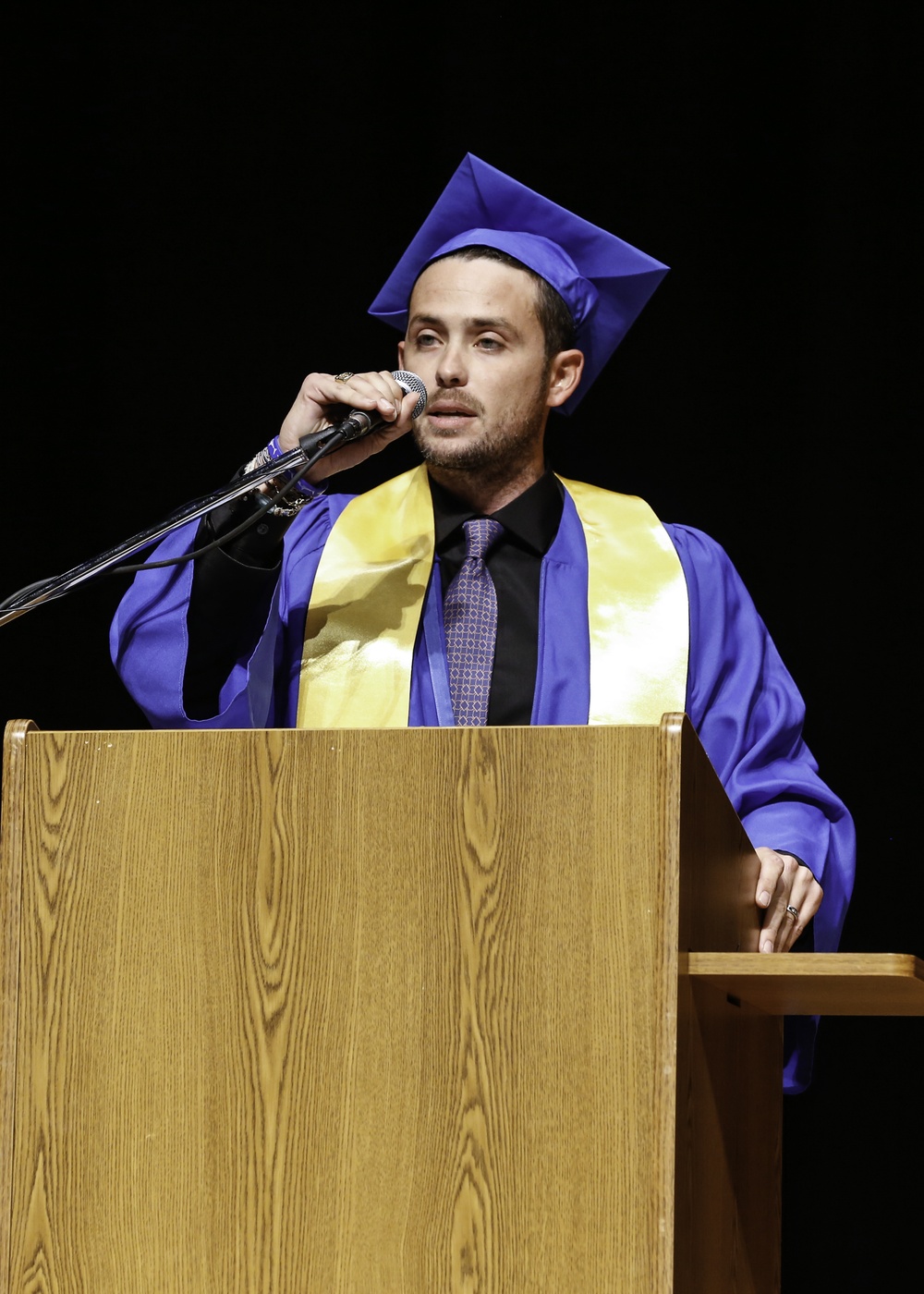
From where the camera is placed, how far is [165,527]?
5.06 feet

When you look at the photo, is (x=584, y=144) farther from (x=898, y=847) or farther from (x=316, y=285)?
(x=898, y=847)

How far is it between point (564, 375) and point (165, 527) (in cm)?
109

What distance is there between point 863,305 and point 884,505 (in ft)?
1.10

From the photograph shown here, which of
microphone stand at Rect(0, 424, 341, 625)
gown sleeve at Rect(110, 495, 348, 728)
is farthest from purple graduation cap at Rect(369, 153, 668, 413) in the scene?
microphone stand at Rect(0, 424, 341, 625)

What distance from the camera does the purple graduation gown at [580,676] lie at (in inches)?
81.2

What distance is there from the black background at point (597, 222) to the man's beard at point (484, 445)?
41cm

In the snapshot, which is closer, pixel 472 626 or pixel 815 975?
pixel 815 975

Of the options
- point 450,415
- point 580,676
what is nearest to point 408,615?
point 580,676

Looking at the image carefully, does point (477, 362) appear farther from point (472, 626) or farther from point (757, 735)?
point (757, 735)

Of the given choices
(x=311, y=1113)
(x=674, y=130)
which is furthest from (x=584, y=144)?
(x=311, y=1113)

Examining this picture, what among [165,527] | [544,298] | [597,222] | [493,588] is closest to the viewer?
[165,527]

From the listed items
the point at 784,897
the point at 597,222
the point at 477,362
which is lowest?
the point at 784,897

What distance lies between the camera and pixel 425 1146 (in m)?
1.14

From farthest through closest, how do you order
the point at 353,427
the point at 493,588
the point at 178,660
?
1. the point at 493,588
2. the point at 178,660
3. the point at 353,427
